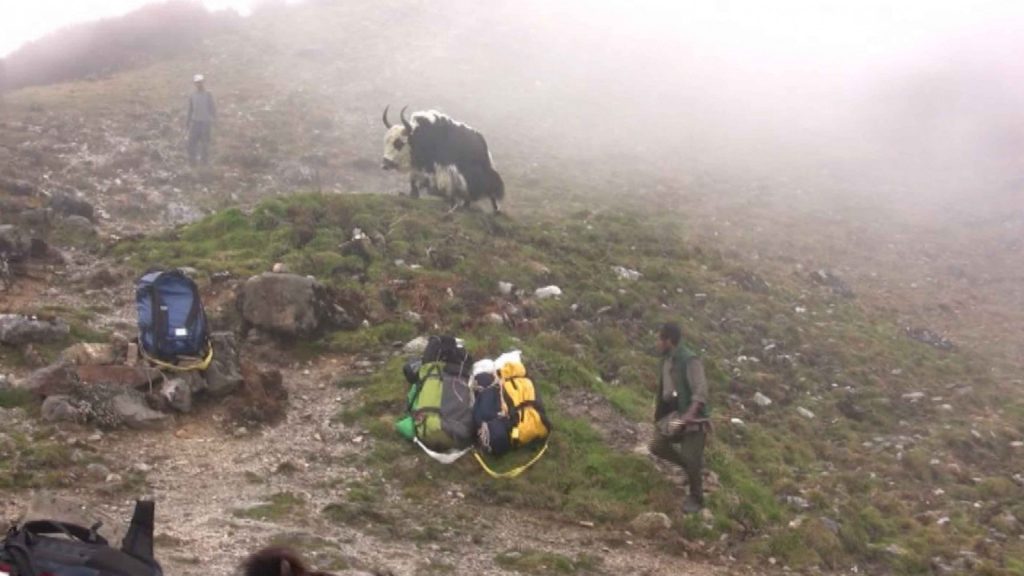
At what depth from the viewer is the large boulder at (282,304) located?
11.0 meters

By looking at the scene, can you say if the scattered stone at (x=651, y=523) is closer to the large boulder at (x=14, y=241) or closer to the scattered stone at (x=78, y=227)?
the large boulder at (x=14, y=241)

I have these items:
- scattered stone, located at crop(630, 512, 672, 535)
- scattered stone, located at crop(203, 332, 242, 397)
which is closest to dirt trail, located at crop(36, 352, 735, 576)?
scattered stone, located at crop(630, 512, 672, 535)

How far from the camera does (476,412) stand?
30.2 feet

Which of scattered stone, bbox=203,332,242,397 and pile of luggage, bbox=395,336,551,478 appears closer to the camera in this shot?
pile of luggage, bbox=395,336,551,478

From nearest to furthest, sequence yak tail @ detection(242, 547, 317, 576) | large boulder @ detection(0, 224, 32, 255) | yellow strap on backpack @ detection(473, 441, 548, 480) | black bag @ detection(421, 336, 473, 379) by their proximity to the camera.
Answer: yak tail @ detection(242, 547, 317, 576) < yellow strap on backpack @ detection(473, 441, 548, 480) < black bag @ detection(421, 336, 473, 379) < large boulder @ detection(0, 224, 32, 255)

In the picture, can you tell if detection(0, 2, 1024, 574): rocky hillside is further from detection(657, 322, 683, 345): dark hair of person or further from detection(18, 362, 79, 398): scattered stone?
detection(657, 322, 683, 345): dark hair of person

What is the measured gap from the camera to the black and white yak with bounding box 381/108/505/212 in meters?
16.5

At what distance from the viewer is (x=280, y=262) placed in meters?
12.9

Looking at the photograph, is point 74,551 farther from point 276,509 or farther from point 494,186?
point 494,186

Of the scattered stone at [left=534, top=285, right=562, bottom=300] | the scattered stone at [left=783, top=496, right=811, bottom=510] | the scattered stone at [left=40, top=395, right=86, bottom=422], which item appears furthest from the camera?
the scattered stone at [left=534, top=285, right=562, bottom=300]

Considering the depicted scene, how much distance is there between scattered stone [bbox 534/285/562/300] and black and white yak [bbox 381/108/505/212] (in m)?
3.64

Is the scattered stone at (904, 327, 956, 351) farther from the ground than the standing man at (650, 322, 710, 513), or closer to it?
closer to it

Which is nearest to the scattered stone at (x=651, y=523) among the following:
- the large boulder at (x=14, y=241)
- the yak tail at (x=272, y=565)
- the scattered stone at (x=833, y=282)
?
the yak tail at (x=272, y=565)

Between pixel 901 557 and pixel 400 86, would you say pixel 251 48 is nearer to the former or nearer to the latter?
pixel 400 86
